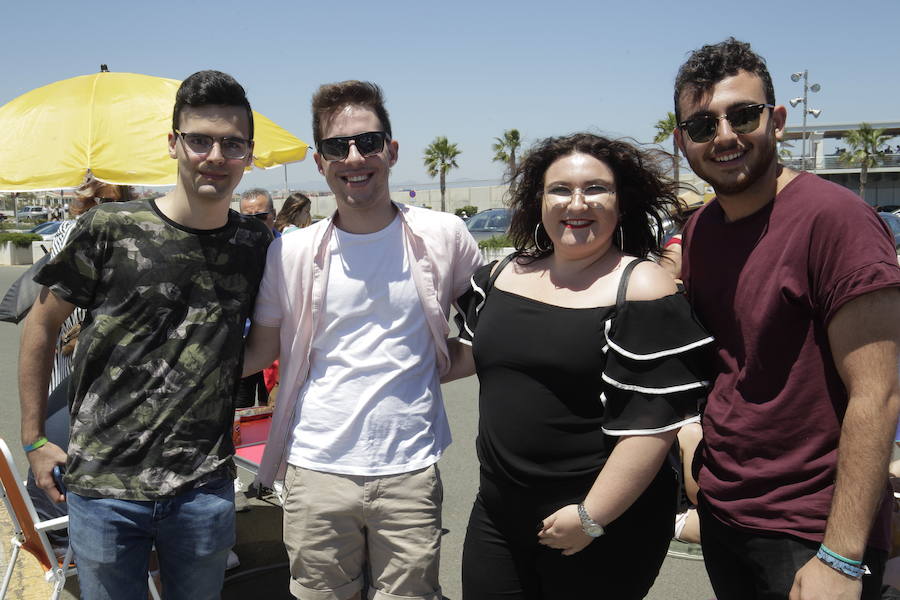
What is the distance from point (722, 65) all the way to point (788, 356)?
84cm

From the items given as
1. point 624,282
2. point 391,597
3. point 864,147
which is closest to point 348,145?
point 624,282

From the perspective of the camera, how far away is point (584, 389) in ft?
6.66

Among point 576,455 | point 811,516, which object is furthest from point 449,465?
point 811,516

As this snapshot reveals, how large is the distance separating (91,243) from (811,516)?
2262mm

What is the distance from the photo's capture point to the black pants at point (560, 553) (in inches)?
81.8

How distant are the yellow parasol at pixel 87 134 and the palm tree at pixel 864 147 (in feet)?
189

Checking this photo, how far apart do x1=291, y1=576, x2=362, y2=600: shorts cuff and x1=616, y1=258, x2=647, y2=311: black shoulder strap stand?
133 cm

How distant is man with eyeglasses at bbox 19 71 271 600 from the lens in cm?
221

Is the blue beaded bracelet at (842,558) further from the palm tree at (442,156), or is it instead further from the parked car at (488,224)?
the palm tree at (442,156)

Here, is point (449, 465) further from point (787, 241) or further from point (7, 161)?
point (787, 241)

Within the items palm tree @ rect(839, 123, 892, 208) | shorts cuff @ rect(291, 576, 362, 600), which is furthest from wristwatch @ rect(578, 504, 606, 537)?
palm tree @ rect(839, 123, 892, 208)

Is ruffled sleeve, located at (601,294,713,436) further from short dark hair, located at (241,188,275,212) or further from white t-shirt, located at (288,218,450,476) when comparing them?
short dark hair, located at (241,188,275,212)

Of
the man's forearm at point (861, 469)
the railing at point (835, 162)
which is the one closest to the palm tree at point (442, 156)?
the railing at point (835, 162)

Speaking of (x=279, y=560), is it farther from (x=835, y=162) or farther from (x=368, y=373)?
(x=835, y=162)
